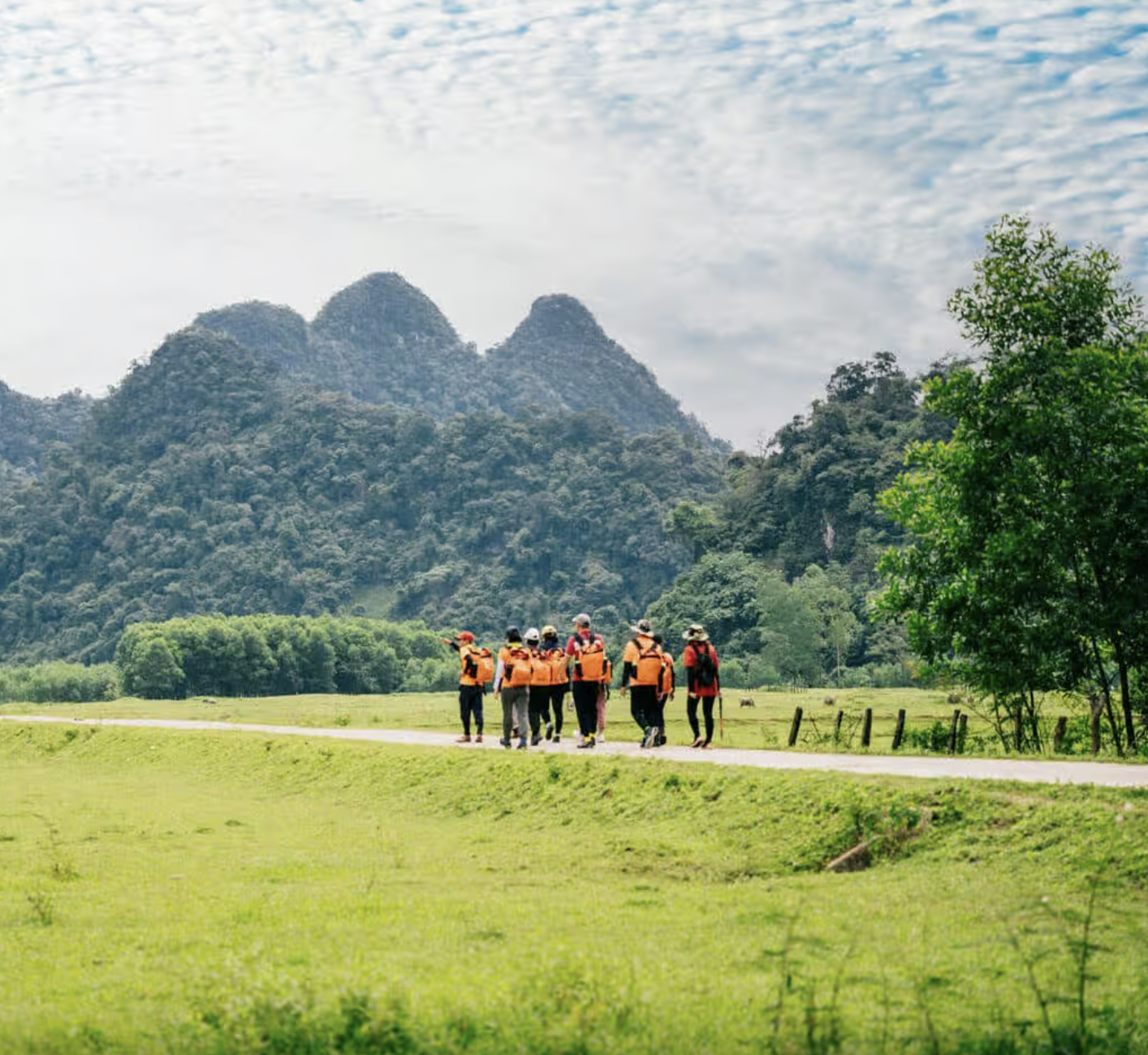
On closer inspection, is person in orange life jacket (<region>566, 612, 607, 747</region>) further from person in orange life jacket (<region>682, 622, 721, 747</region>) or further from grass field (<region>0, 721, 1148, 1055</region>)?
grass field (<region>0, 721, 1148, 1055</region>)

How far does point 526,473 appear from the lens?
143250mm

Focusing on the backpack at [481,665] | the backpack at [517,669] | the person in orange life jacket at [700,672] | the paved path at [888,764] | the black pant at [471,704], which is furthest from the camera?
the black pant at [471,704]

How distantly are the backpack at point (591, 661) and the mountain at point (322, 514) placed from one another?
99247 millimetres

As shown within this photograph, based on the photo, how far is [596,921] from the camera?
1063 cm

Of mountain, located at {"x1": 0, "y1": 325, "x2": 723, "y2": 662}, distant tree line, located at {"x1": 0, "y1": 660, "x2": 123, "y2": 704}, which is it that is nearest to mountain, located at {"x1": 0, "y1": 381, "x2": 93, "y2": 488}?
mountain, located at {"x1": 0, "y1": 325, "x2": 723, "y2": 662}

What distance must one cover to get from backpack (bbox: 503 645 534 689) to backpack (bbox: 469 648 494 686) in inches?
23.3

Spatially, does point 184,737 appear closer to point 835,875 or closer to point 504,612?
point 835,875

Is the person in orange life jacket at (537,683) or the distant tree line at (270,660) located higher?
the person in orange life jacket at (537,683)

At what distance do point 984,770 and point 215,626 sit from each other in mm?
76183

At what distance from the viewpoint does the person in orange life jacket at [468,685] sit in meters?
23.4

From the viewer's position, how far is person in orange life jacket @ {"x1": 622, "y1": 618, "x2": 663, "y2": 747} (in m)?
22.2

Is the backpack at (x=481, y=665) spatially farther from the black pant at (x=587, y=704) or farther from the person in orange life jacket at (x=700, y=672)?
the person in orange life jacket at (x=700, y=672)

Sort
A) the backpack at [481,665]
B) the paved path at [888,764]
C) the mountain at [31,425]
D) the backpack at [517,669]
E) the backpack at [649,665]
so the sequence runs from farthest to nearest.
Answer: the mountain at [31,425] → the backpack at [481,665] → the backpack at [517,669] → the backpack at [649,665] → the paved path at [888,764]

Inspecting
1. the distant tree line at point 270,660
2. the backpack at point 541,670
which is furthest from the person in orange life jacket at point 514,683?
the distant tree line at point 270,660
